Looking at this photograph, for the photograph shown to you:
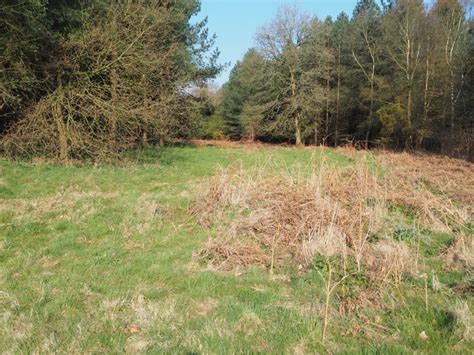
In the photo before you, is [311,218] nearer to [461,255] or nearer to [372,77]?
[461,255]

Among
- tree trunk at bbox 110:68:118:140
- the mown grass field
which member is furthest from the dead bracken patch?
tree trunk at bbox 110:68:118:140

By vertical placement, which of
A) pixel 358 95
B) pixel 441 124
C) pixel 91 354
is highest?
pixel 358 95

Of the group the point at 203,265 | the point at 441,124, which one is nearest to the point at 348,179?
the point at 203,265

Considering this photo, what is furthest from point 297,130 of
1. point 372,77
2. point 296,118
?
point 372,77

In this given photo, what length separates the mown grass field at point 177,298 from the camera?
3.29m

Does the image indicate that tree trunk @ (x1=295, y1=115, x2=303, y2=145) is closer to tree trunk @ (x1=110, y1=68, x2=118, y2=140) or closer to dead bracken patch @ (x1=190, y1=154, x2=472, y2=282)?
tree trunk @ (x1=110, y1=68, x2=118, y2=140)

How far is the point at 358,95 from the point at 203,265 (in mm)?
32226

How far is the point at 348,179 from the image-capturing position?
8.25 meters

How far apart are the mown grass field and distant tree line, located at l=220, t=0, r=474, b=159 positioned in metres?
20.3

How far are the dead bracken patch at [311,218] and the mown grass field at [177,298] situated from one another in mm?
236

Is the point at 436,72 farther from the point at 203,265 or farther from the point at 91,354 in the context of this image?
the point at 91,354

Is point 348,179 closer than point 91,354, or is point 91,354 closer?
point 91,354

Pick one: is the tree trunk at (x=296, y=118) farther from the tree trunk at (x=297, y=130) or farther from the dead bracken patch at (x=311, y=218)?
the dead bracken patch at (x=311, y=218)

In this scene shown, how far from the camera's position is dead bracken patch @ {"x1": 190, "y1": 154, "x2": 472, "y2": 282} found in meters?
5.17
